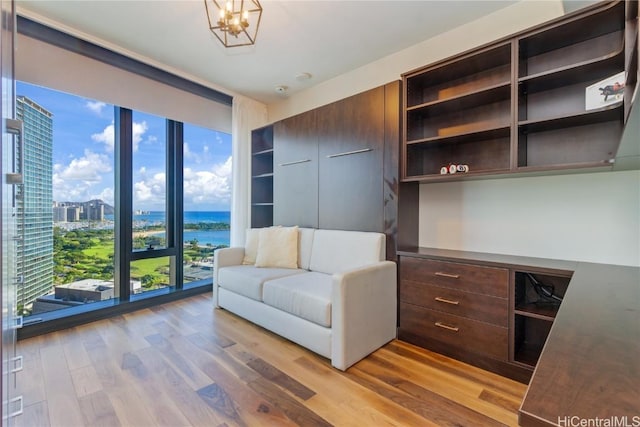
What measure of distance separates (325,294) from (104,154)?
2.66 m

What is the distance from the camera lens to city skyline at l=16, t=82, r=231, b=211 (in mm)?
2568

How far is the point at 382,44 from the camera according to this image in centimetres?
262

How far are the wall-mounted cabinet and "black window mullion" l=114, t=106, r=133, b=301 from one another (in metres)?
2.79

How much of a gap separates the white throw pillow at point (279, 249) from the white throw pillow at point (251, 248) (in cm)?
16

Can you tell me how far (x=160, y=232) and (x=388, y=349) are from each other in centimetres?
279

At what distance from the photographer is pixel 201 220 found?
3.68 m

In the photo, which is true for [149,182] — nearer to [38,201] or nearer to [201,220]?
[201,220]

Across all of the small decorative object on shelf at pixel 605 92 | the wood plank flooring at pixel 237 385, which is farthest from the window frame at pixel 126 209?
the small decorative object on shelf at pixel 605 92

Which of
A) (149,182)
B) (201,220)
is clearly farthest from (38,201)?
(201,220)

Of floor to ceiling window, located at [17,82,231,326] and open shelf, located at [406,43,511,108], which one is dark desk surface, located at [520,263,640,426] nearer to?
open shelf, located at [406,43,511,108]

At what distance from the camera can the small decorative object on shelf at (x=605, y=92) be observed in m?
1.50

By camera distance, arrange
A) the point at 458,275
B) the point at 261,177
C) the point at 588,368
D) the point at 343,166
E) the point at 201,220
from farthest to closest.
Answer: the point at 261,177 → the point at 201,220 → the point at 343,166 → the point at 458,275 → the point at 588,368

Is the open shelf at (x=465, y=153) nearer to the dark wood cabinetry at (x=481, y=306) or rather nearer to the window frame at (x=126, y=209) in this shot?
the dark wood cabinetry at (x=481, y=306)

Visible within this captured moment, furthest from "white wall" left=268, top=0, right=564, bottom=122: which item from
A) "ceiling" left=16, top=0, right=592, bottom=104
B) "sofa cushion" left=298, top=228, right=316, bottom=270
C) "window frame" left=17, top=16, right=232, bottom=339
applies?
"sofa cushion" left=298, top=228, right=316, bottom=270
